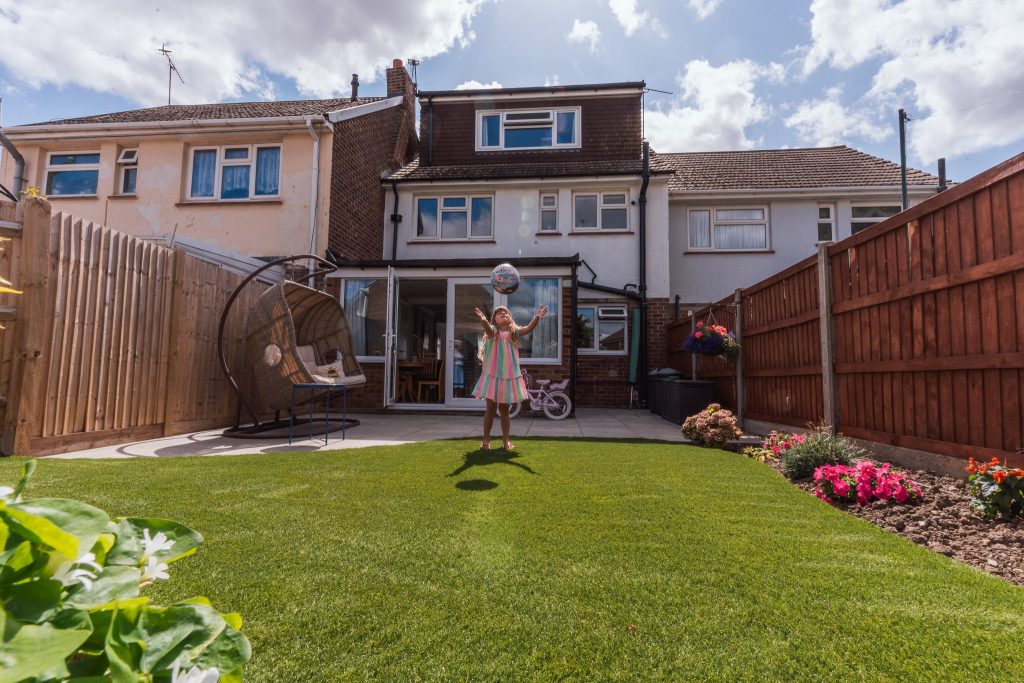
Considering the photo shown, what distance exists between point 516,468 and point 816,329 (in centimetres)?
353

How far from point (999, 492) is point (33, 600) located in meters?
4.05

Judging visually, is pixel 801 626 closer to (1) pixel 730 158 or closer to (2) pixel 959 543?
(2) pixel 959 543

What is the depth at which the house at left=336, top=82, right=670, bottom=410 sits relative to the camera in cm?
1017

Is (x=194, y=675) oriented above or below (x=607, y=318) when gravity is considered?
below

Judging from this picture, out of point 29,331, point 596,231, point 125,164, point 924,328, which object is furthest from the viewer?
point 596,231

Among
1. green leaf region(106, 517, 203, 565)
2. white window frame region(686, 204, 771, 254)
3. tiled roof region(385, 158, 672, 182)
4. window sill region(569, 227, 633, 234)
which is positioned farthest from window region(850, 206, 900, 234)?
green leaf region(106, 517, 203, 565)

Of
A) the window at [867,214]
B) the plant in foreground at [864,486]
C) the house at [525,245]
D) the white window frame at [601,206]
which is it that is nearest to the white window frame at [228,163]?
the house at [525,245]

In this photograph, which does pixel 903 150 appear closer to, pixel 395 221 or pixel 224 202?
pixel 395 221

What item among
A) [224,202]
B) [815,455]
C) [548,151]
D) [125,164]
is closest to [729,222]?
[548,151]

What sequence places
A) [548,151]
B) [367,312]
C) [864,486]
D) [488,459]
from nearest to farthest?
[864,486] < [488,459] < [367,312] < [548,151]

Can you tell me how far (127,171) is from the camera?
474 inches

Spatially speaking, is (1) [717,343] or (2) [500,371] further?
(1) [717,343]

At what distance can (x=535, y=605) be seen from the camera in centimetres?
192

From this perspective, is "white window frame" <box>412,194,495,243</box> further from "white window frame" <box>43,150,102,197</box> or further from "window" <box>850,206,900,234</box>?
"window" <box>850,206,900,234</box>
